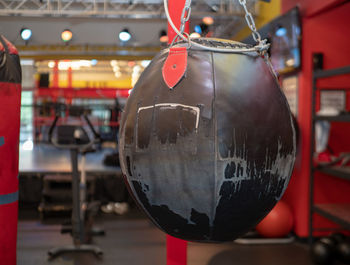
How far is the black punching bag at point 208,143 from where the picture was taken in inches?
32.9

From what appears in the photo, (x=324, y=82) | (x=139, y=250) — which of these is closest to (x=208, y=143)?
(x=139, y=250)

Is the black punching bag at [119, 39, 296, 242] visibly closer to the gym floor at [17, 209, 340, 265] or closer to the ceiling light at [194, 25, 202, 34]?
the gym floor at [17, 209, 340, 265]

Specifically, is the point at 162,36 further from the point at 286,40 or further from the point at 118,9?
the point at 286,40

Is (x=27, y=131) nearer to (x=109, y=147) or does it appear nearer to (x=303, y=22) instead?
(x=109, y=147)

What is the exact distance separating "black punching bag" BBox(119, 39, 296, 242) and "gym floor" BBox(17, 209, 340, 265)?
2.72 m

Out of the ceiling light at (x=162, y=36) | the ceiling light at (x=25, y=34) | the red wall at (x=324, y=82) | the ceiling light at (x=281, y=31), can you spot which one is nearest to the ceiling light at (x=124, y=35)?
the ceiling light at (x=162, y=36)

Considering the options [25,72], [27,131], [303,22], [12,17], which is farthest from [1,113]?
[25,72]

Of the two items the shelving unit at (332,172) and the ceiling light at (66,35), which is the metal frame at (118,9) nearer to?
the ceiling light at (66,35)

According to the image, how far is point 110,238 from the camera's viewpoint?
4223mm

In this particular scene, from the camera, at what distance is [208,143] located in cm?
83

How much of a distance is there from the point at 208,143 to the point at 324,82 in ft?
12.0

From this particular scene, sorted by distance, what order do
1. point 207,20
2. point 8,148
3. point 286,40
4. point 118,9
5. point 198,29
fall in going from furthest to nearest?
point 118,9, point 207,20, point 198,29, point 286,40, point 8,148

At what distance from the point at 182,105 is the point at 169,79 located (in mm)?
84

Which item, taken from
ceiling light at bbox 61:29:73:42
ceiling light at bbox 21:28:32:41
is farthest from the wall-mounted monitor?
ceiling light at bbox 21:28:32:41
